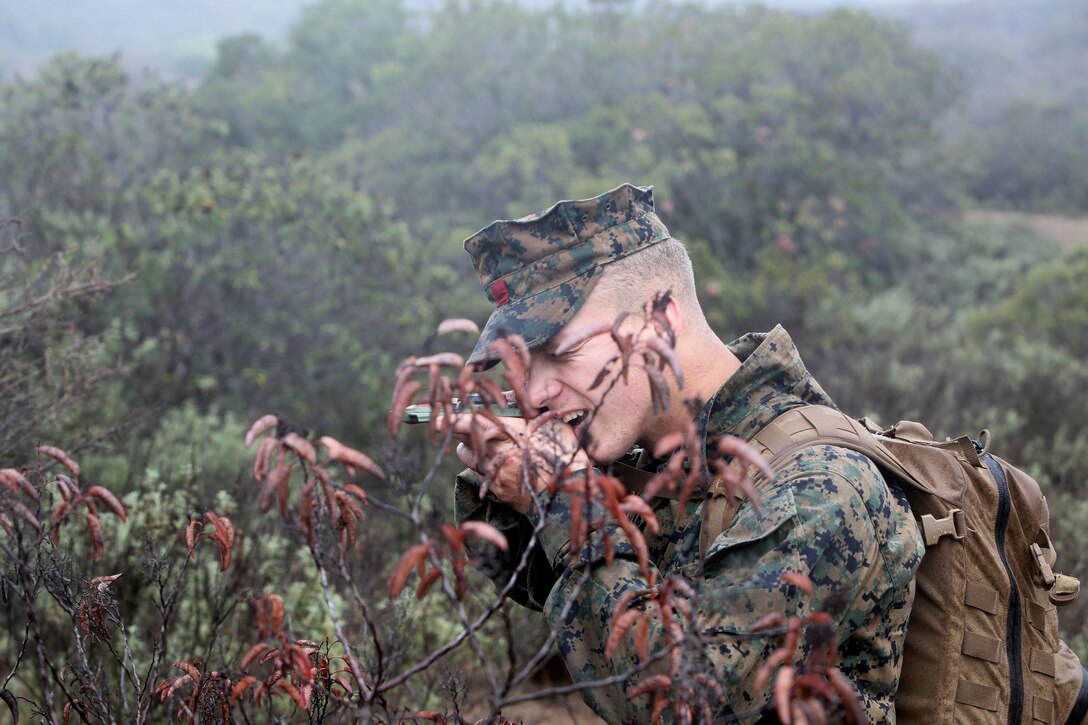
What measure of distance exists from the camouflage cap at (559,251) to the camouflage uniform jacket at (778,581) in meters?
0.48

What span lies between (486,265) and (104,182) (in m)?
8.06

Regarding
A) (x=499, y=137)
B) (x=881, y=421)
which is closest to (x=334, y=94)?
(x=499, y=137)

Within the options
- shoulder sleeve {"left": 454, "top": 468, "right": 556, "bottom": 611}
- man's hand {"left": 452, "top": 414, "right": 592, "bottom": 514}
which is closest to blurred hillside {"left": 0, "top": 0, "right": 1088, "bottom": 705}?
shoulder sleeve {"left": 454, "top": 468, "right": 556, "bottom": 611}

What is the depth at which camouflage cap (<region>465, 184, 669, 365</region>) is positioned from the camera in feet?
7.41

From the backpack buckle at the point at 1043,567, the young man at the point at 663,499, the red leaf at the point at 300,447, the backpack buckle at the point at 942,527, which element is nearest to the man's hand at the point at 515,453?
the young man at the point at 663,499

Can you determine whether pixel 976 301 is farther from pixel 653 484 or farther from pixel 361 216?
pixel 653 484

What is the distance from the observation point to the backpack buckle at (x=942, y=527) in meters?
2.00

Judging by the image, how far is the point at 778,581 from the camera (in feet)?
5.77

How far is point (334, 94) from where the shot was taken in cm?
2141

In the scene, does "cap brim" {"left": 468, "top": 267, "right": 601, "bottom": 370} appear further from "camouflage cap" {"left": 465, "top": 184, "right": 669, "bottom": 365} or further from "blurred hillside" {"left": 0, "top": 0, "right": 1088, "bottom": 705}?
"blurred hillside" {"left": 0, "top": 0, "right": 1088, "bottom": 705}

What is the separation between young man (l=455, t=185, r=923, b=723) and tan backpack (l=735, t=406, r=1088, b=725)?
0.07m

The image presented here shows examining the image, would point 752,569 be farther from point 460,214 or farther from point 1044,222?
point 1044,222

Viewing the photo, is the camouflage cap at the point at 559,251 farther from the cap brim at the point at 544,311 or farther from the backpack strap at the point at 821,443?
the backpack strap at the point at 821,443

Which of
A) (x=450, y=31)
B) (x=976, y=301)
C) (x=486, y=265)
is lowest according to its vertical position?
(x=976, y=301)
